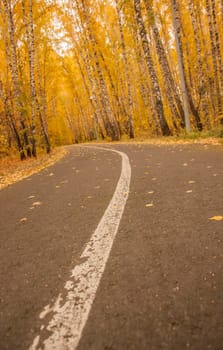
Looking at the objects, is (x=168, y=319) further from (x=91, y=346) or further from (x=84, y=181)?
(x=84, y=181)

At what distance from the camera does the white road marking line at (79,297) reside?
1440 millimetres

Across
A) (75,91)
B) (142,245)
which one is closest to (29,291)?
(142,245)

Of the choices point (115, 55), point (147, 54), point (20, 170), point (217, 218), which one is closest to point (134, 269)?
point (217, 218)

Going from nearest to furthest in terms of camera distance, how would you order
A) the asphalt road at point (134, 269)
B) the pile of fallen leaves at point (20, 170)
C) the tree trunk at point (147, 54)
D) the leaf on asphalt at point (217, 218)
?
the asphalt road at point (134, 269), the leaf on asphalt at point (217, 218), the pile of fallen leaves at point (20, 170), the tree trunk at point (147, 54)

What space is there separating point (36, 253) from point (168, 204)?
180 cm

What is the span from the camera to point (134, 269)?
6.68 ft

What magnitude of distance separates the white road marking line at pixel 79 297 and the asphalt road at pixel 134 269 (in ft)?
0.15

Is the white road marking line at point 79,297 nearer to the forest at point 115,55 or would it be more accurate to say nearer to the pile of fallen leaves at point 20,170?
the pile of fallen leaves at point 20,170

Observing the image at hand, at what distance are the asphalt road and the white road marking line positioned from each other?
0.15 ft

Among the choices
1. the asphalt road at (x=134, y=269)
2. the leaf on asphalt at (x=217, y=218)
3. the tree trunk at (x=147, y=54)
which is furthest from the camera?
the tree trunk at (x=147, y=54)

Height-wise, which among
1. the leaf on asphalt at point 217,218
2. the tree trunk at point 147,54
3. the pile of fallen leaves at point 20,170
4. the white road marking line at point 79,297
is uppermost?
the tree trunk at point 147,54

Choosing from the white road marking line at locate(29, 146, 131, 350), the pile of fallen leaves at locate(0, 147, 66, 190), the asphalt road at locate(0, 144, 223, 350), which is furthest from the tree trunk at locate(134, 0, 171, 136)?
the white road marking line at locate(29, 146, 131, 350)

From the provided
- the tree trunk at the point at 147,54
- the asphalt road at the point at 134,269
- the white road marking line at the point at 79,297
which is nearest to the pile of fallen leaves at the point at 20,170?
the asphalt road at the point at 134,269

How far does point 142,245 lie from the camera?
2.40 m
